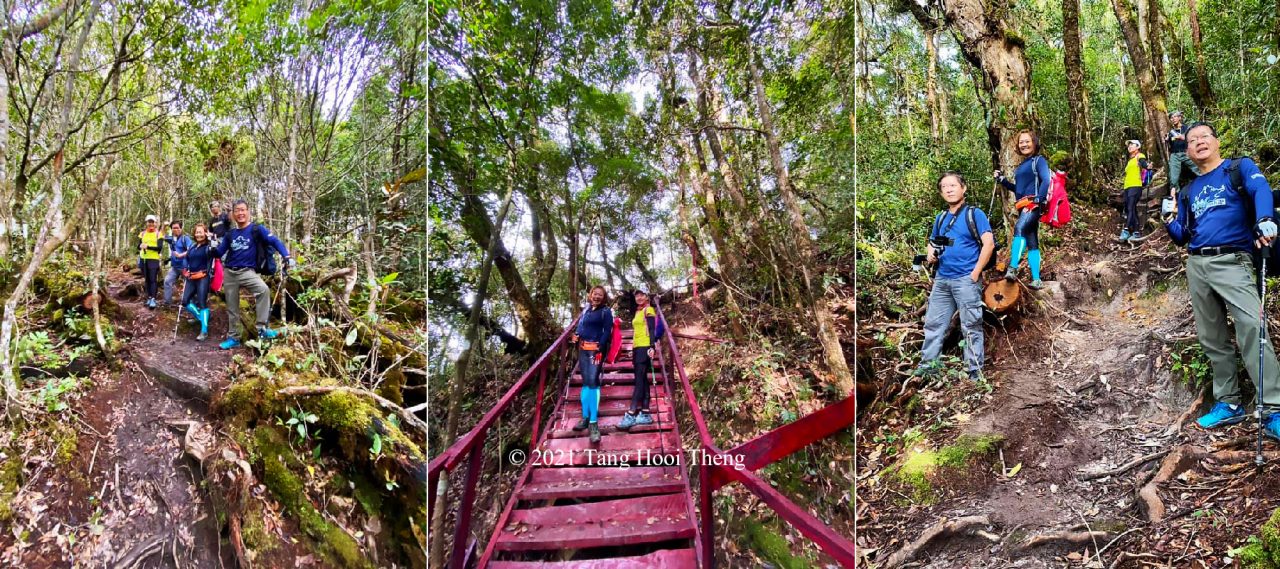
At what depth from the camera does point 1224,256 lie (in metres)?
1.73

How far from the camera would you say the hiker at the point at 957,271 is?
167cm

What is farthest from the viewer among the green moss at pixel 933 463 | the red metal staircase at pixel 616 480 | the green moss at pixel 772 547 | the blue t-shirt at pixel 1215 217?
the blue t-shirt at pixel 1215 217

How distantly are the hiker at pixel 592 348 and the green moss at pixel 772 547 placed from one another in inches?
17.6

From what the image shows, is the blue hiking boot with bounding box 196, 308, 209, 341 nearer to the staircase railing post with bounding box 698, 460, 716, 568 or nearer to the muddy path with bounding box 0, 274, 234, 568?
the muddy path with bounding box 0, 274, 234, 568

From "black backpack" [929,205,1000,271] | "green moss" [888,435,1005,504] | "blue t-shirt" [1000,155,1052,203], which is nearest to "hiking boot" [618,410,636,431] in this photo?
"green moss" [888,435,1005,504]

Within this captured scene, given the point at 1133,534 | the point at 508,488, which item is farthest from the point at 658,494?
the point at 1133,534

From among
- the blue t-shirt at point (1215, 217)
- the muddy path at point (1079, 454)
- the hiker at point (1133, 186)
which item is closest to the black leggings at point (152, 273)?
the muddy path at point (1079, 454)

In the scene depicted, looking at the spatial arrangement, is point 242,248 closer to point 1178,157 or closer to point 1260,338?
point 1260,338

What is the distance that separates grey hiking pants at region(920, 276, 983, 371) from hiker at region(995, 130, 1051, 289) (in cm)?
17

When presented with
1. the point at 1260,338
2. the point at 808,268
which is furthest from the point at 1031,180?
the point at 808,268

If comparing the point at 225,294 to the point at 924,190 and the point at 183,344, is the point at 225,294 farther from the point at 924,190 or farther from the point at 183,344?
the point at 924,190

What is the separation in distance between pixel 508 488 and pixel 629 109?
1006mm

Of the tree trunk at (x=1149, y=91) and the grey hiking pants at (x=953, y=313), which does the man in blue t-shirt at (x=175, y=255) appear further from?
the tree trunk at (x=1149, y=91)

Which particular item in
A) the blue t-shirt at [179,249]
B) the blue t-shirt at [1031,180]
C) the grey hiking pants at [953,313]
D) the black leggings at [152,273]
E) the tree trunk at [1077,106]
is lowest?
the grey hiking pants at [953,313]
